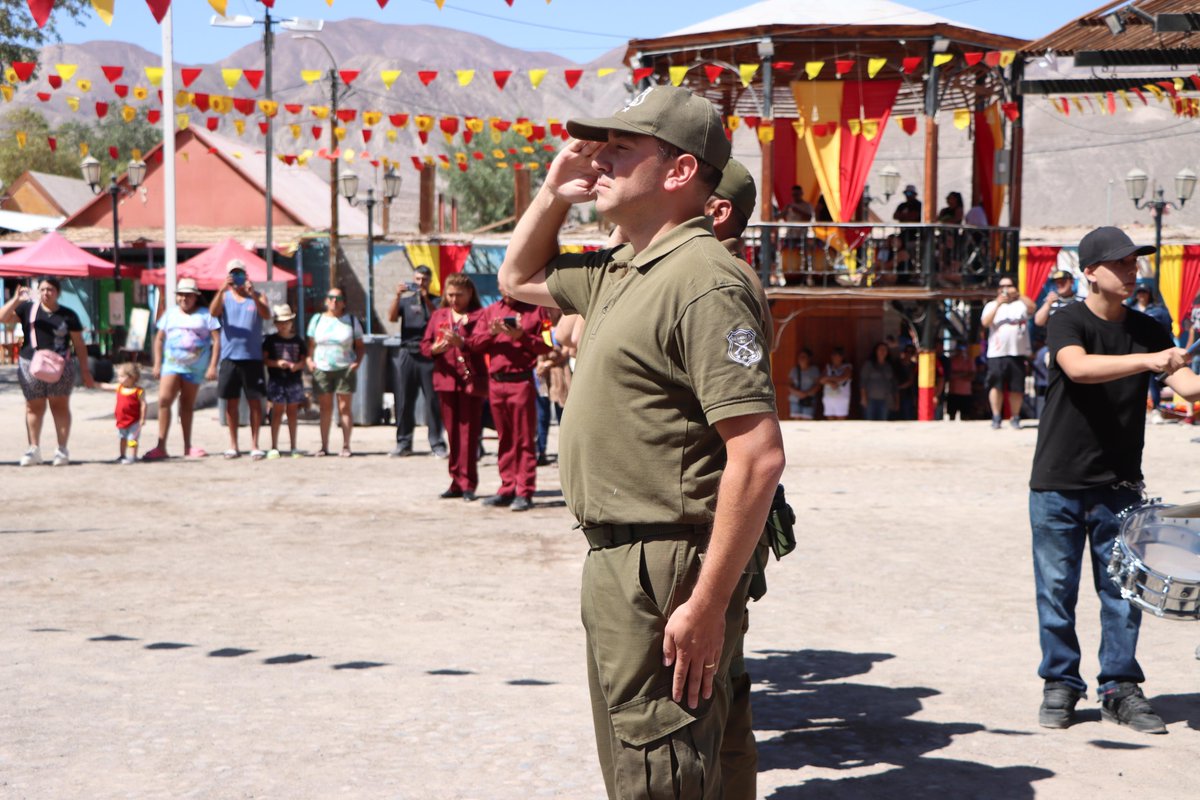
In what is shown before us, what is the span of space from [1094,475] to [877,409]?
14.7 meters

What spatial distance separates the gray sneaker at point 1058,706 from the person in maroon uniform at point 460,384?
20.9 feet

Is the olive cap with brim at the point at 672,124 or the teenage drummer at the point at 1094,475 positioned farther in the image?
the teenage drummer at the point at 1094,475

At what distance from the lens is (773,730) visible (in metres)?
5.13

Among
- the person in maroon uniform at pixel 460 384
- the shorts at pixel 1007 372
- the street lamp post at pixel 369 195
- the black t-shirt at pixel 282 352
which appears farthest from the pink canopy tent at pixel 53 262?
the person in maroon uniform at pixel 460 384

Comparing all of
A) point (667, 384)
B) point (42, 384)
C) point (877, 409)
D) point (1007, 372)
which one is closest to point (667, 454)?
point (667, 384)

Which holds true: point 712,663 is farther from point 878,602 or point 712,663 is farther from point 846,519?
point 846,519

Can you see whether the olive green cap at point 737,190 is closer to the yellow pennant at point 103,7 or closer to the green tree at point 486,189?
the yellow pennant at point 103,7

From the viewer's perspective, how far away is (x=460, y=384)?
1096cm

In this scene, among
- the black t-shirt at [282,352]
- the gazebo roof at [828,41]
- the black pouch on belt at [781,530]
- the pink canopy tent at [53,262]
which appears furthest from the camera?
the pink canopy tent at [53,262]

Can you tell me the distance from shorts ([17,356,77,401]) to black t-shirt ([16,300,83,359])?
0.11 m

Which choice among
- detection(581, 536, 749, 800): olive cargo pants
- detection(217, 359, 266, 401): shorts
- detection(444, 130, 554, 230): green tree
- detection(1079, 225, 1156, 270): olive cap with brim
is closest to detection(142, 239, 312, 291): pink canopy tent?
detection(217, 359, 266, 401): shorts

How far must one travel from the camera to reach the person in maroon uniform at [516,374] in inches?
405

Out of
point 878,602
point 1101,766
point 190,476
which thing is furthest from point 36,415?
point 1101,766

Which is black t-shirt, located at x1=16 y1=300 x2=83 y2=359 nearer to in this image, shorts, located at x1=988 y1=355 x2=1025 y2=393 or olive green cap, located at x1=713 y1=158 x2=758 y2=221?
shorts, located at x1=988 y1=355 x2=1025 y2=393
